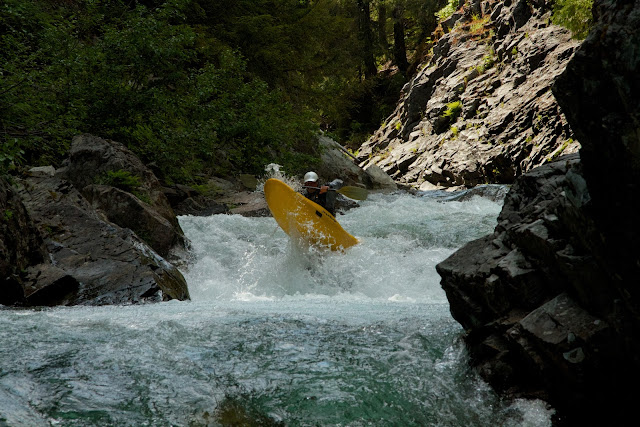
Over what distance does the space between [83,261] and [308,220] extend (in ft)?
11.4

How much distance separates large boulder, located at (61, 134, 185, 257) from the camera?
24.6 ft

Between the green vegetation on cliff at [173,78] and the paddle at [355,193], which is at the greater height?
the green vegetation on cliff at [173,78]

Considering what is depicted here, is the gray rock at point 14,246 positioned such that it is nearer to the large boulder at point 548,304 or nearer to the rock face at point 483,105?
the large boulder at point 548,304

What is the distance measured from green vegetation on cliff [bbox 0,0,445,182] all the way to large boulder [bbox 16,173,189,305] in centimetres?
63

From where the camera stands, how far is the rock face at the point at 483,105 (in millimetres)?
16109

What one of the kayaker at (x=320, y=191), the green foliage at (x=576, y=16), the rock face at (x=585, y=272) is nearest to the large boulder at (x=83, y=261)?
the kayaker at (x=320, y=191)

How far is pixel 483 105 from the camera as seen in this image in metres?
19.3

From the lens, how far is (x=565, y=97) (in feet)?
7.48

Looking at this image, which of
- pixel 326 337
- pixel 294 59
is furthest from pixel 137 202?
pixel 294 59

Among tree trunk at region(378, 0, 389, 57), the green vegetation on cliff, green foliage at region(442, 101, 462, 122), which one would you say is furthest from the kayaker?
tree trunk at region(378, 0, 389, 57)

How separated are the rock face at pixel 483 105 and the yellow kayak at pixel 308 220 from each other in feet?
25.8

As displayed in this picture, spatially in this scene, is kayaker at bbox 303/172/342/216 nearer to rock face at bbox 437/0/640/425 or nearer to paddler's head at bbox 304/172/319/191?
paddler's head at bbox 304/172/319/191

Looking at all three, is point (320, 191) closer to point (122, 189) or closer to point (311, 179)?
point (311, 179)

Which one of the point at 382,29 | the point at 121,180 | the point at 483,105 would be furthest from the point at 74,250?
the point at 382,29
